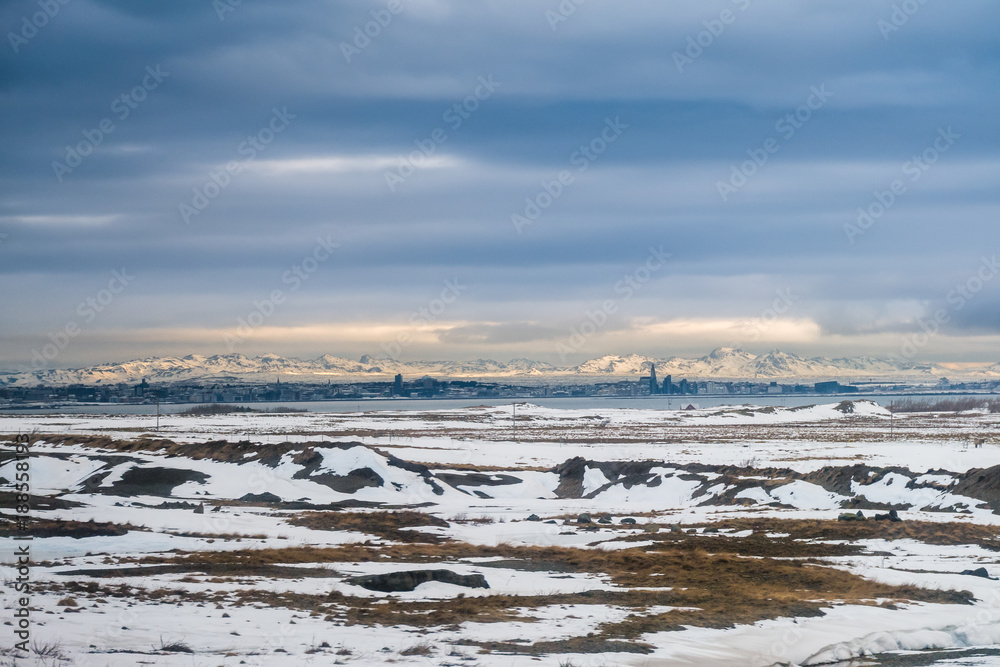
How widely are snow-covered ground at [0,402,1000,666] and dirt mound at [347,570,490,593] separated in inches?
19.7

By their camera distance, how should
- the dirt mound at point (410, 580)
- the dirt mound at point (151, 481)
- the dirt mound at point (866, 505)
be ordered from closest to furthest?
the dirt mound at point (410, 580), the dirt mound at point (866, 505), the dirt mound at point (151, 481)

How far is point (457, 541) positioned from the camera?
34.3 m

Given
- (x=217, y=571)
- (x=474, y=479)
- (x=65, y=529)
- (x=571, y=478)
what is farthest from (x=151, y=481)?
(x=217, y=571)

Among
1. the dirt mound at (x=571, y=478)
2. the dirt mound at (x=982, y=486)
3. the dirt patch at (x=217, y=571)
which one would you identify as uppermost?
the dirt patch at (x=217, y=571)

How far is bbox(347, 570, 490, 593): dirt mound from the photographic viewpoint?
23.2 m

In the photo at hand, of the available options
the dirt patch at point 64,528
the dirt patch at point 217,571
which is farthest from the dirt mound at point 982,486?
the dirt patch at point 64,528

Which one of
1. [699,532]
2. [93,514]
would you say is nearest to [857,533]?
[699,532]

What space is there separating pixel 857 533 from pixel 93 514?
29.6m

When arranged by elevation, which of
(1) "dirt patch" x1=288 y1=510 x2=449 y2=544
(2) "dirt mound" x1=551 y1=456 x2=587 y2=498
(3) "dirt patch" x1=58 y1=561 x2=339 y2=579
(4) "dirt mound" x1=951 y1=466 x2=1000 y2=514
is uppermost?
(3) "dirt patch" x1=58 y1=561 x2=339 y2=579

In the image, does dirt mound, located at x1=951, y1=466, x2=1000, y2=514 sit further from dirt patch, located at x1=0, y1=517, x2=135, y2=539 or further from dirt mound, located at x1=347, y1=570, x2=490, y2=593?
dirt patch, located at x1=0, y1=517, x2=135, y2=539

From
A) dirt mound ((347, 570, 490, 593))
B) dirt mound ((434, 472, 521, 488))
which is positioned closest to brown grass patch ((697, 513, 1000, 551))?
dirt mound ((347, 570, 490, 593))

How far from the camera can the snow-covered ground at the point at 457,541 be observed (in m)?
17.8

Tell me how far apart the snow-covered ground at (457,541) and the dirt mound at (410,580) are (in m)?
0.50

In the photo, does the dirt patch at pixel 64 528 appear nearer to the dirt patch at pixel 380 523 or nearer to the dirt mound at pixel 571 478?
the dirt patch at pixel 380 523
